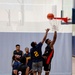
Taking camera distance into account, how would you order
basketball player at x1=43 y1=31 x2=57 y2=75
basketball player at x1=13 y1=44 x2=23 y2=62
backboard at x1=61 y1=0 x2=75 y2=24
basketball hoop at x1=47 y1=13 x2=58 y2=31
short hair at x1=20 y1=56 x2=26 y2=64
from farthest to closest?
backboard at x1=61 y1=0 x2=75 y2=24 < basketball hoop at x1=47 y1=13 x2=58 y2=31 < basketball player at x1=43 y1=31 x2=57 y2=75 < basketball player at x1=13 y1=44 x2=23 y2=62 < short hair at x1=20 y1=56 x2=26 y2=64

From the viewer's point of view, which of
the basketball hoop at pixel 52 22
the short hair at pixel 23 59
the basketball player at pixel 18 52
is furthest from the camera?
the basketball hoop at pixel 52 22

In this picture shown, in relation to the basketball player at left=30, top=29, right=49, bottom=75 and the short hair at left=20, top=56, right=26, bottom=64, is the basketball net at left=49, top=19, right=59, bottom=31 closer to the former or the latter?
the basketball player at left=30, top=29, right=49, bottom=75

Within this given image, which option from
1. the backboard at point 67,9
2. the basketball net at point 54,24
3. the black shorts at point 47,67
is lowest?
the black shorts at point 47,67

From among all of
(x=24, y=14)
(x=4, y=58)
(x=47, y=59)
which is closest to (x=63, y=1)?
(x=24, y=14)

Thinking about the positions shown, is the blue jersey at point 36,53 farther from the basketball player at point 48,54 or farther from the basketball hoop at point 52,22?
the basketball hoop at point 52,22

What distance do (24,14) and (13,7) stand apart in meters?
0.37

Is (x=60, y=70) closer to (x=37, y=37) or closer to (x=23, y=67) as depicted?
(x=37, y=37)

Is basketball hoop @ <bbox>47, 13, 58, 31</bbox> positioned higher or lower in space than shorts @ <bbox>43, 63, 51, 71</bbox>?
higher

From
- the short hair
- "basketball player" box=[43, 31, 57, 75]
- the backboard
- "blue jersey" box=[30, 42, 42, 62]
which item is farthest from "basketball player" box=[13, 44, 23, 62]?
the backboard

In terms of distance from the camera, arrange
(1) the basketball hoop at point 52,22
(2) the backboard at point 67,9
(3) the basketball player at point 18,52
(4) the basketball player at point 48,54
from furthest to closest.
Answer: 1. (2) the backboard at point 67,9
2. (1) the basketball hoop at point 52,22
3. (4) the basketball player at point 48,54
4. (3) the basketball player at point 18,52

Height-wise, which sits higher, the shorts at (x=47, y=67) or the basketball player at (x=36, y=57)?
the basketball player at (x=36, y=57)

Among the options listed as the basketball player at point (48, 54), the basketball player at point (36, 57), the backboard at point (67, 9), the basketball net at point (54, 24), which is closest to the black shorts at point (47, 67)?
the basketball player at point (48, 54)

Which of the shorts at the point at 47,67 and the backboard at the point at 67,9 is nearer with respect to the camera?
the shorts at the point at 47,67

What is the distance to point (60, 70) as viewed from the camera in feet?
30.1
